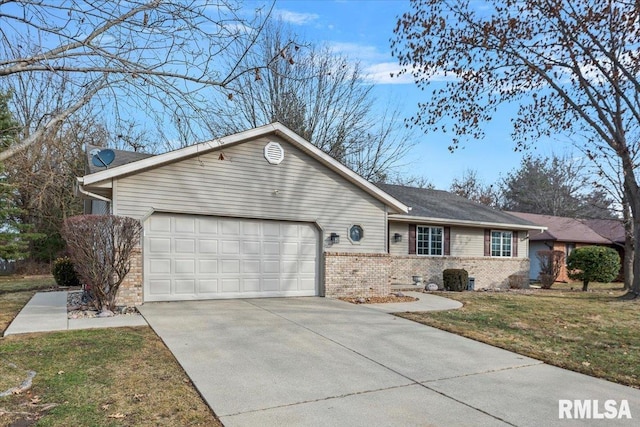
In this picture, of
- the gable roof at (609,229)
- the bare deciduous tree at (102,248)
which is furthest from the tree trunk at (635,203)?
the bare deciduous tree at (102,248)

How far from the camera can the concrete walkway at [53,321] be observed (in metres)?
7.36

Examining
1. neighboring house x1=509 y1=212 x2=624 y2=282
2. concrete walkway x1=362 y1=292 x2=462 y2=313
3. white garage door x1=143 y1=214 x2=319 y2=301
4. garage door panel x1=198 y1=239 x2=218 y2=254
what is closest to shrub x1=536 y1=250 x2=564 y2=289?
neighboring house x1=509 y1=212 x2=624 y2=282

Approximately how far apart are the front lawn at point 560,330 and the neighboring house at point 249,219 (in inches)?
135

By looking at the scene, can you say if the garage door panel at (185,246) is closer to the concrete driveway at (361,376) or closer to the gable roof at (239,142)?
the gable roof at (239,142)

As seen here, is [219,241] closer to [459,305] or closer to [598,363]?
[459,305]

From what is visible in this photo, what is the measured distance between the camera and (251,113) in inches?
937

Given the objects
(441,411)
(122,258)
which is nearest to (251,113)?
(122,258)

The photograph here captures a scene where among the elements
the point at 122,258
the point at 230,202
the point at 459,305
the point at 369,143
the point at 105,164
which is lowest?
the point at 459,305

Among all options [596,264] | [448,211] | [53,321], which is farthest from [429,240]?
[53,321]

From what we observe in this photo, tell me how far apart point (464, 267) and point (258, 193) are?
433 inches

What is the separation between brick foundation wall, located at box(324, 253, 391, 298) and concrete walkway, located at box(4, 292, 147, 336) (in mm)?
5389

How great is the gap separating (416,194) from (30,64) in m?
17.7

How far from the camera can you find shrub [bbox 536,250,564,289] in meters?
19.9

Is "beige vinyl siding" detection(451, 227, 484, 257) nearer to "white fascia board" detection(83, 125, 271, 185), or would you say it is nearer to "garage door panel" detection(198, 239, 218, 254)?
"white fascia board" detection(83, 125, 271, 185)
